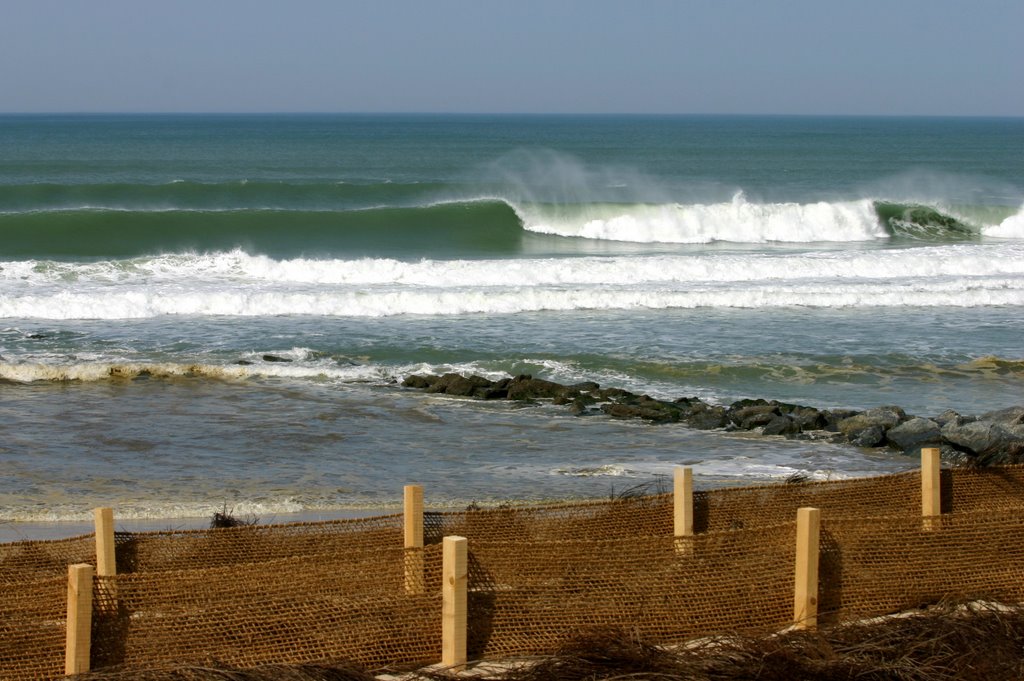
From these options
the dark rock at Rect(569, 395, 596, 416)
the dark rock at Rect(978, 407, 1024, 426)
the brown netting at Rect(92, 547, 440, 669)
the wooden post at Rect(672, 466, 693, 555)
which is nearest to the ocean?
the dark rock at Rect(569, 395, 596, 416)

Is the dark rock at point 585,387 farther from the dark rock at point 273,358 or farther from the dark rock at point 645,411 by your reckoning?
the dark rock at point 273,358

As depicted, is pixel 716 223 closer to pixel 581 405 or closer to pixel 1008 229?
pixel 1008 229

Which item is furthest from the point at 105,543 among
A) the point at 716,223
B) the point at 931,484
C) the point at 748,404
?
the point at 716,223

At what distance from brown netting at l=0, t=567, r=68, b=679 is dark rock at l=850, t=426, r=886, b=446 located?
961cm

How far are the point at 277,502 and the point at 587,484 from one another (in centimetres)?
286

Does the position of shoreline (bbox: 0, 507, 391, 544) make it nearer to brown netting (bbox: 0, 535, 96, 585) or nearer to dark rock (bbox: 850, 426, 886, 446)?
brown netting (bbox: 0, 535, 96, 585)

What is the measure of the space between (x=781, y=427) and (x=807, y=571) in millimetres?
7538

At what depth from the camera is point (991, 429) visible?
12.5 metres

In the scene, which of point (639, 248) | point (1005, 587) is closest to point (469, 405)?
point (1005, 587)

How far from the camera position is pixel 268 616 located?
622 cm

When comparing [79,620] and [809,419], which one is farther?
[809,419]

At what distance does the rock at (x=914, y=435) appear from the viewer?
13312 millimetres

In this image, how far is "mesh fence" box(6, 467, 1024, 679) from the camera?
6070 mm

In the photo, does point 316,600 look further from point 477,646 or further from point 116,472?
point 116,472
